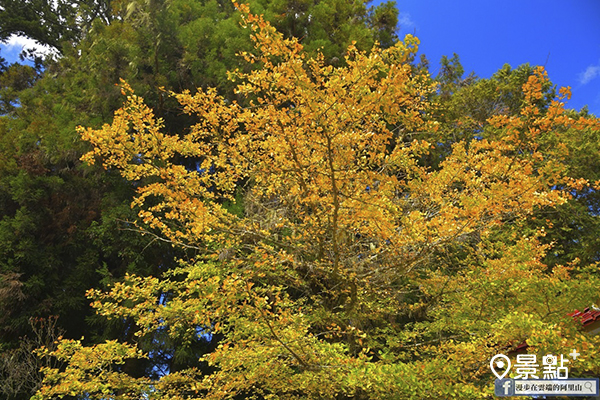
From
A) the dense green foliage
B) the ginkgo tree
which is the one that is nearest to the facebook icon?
the ginkgo tree

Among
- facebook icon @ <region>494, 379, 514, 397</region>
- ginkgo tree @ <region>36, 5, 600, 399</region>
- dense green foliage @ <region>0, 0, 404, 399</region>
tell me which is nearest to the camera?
ginkgo tree @ <region>36, 5, 600, 399</region>

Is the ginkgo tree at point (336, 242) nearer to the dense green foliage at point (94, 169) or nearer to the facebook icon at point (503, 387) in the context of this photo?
the facebook icon at point (503, 387)

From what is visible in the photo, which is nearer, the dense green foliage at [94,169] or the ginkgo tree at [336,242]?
the ginkgo tree at [336,242]

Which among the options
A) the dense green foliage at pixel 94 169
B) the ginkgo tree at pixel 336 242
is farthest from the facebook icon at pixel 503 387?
the dense green foliage at pixel 94 169

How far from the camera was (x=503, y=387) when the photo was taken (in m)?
3.82

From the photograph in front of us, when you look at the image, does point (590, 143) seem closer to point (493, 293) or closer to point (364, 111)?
point (493, 293)

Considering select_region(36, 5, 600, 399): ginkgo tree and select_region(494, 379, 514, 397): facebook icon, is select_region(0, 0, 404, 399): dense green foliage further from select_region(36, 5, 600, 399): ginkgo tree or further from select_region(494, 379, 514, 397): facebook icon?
select_region(494, 379, 514, 397): facebook icon

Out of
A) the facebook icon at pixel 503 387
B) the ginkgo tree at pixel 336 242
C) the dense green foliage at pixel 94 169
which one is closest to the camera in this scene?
the ginkgo tree at pixel 336 242

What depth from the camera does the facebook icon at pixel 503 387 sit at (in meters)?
3.78

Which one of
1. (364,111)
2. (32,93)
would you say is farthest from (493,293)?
(32,93)

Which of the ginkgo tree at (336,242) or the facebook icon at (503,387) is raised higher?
the ginkgo tree at (336,242)

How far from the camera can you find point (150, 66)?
1077 centimetres

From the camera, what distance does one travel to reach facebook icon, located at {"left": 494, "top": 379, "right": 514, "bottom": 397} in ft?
12.4

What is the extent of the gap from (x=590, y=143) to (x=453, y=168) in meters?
7.77
